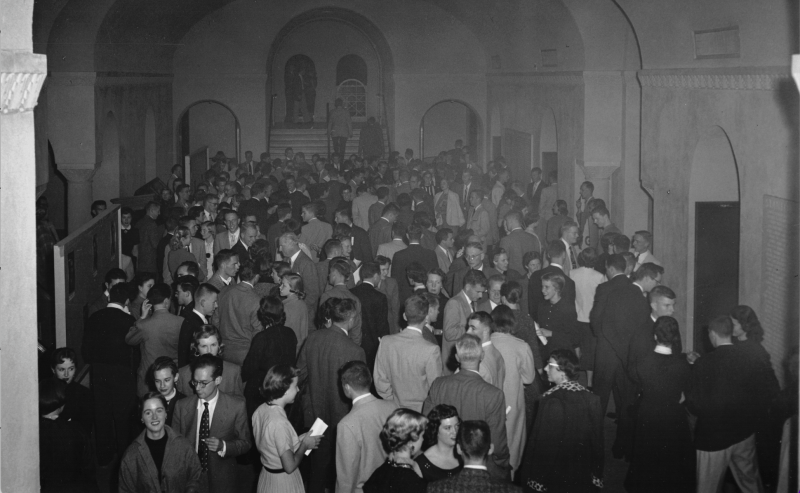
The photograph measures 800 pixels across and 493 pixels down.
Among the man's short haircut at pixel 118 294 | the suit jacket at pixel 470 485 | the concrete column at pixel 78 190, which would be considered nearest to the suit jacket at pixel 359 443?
the suit jacket at pixel 470 485

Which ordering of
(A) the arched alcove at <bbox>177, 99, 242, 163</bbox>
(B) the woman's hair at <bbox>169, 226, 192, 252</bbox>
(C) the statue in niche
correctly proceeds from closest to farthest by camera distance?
(B) the woman's hair at <bbox>169, 226, 192, 252</bbox> → (A) the arched alcove at <bbox>177, 99, 242, 163</bbox> → (C) the statue in niche

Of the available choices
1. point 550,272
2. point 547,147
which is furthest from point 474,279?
point 547,147

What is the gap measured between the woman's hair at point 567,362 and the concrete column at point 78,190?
11988 millimetres

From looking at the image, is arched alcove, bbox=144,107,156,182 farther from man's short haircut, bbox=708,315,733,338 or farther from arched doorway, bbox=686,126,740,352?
man's short haircut, bbox=708,315,733,338

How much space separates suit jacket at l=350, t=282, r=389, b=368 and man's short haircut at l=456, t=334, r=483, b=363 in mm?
2623

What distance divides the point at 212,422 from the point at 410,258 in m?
4.60

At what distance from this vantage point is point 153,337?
8062 millimetres

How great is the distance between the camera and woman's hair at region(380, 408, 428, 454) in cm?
533

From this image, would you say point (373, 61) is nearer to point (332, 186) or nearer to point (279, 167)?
point (279, 167)

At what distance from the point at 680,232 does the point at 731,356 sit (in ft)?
17.9

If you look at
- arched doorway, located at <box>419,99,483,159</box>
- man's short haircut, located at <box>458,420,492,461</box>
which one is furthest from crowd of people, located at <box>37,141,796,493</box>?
arched doorway, located at <box>419,99,483,159</box>

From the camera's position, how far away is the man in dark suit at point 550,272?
30.4 ft

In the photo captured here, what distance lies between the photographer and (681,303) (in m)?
12.4

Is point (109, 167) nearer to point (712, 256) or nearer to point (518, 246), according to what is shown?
point (518, 246)
